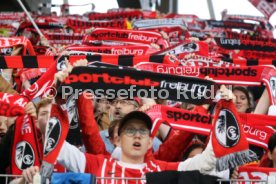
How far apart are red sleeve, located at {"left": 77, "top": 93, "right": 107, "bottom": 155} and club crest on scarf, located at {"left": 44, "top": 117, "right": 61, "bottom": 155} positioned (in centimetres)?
62

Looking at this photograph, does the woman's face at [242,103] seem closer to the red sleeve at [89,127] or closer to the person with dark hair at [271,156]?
the person with dark hair at [271,156]

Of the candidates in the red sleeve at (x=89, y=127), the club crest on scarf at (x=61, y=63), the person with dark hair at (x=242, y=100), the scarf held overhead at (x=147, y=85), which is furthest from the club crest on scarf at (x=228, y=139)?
the person with dark hair at (x=242, y=100)

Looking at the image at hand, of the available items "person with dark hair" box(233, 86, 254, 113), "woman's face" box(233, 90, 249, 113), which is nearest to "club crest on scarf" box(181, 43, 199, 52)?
"person with dark hair" box(233, 86, 254, 113)

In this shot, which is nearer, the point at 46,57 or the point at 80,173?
the point at 80,173

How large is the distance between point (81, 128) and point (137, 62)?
119 inches

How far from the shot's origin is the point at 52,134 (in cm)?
941

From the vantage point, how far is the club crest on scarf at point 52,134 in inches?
368

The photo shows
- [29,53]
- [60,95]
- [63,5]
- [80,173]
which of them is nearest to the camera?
[80,173]

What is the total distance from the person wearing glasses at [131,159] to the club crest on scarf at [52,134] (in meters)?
→ 0.19

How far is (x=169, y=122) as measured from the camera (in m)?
10.9

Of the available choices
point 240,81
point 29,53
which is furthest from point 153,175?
point 29,53

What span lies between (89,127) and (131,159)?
0.66 meters

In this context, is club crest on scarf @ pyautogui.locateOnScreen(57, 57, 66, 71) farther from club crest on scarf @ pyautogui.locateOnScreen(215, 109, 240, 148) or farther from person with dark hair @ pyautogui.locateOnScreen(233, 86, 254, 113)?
club crest on scarf @ pyautogui.locateOnScreen(215, 109, 240, 148)

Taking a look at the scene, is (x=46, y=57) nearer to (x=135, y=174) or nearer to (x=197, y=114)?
(x=197, y=114)
